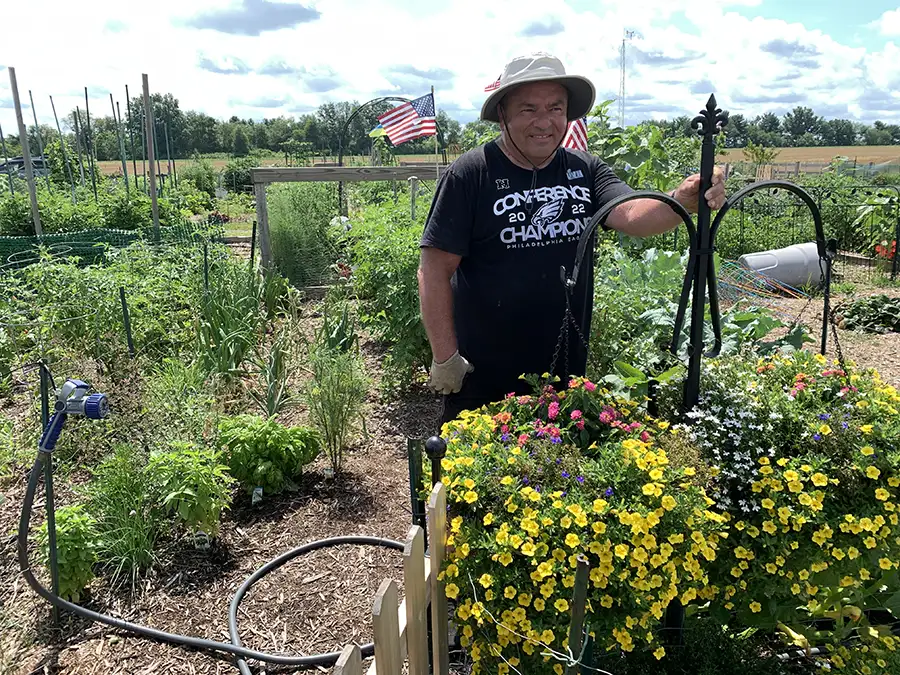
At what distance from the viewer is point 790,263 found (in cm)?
841

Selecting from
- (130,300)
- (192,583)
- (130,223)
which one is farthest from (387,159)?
(192,583)

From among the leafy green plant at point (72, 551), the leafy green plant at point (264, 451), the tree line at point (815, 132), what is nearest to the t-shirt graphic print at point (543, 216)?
the leafy green plant at point (264, 451)

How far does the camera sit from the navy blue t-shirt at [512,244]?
223 cm

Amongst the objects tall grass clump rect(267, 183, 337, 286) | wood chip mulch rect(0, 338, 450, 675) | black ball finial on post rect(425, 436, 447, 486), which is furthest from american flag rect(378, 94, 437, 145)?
black ball finial on post rect(425, 436, 447, 486)

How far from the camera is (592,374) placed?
11.3ft

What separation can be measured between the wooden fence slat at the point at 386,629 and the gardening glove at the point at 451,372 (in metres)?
1.01

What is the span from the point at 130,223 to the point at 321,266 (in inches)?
184

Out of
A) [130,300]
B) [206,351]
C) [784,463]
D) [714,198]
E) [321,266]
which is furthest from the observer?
[321,266]

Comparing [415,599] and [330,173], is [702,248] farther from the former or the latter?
[330,173]

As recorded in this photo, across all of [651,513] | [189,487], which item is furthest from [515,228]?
[189,487]

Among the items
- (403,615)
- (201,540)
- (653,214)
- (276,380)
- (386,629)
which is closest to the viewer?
(386,629)

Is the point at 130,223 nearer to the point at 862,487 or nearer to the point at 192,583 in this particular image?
the point at 192,583

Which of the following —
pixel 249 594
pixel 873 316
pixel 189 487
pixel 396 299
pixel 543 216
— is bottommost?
pixel 249 594

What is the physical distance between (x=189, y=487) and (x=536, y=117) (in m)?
2.10
